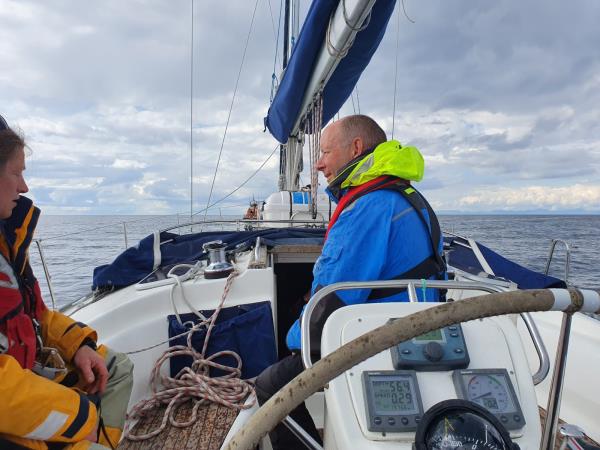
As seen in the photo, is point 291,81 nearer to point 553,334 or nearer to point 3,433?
point 553,334

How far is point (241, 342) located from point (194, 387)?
1.23ft

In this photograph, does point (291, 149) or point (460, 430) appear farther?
point (291, 149)

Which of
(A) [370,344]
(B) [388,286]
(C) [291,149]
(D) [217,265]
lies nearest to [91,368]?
(B) [388,286]

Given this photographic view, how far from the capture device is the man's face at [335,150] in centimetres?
182

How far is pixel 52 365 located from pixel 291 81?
365 cm

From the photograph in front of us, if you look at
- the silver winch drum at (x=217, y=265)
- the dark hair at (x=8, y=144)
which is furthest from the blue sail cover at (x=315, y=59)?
the dark hair at (x=8, y=144)

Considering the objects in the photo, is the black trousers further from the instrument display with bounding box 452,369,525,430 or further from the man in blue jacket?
the instrument display with bounding box 452,369,525,430

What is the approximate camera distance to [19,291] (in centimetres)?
117

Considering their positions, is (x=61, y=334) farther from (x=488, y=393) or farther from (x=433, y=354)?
(x=488, y=393)

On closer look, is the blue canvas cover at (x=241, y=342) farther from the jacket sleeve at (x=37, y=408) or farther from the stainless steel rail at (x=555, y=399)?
the stainless steel rail at (x=555, y=399)

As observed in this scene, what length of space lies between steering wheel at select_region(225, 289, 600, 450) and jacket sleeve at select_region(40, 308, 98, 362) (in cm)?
116

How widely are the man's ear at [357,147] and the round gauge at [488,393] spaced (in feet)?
3.67

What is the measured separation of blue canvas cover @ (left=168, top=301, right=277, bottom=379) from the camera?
2.36 m

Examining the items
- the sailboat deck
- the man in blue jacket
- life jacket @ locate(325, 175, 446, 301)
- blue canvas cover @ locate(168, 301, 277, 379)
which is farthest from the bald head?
the sailboat deck
